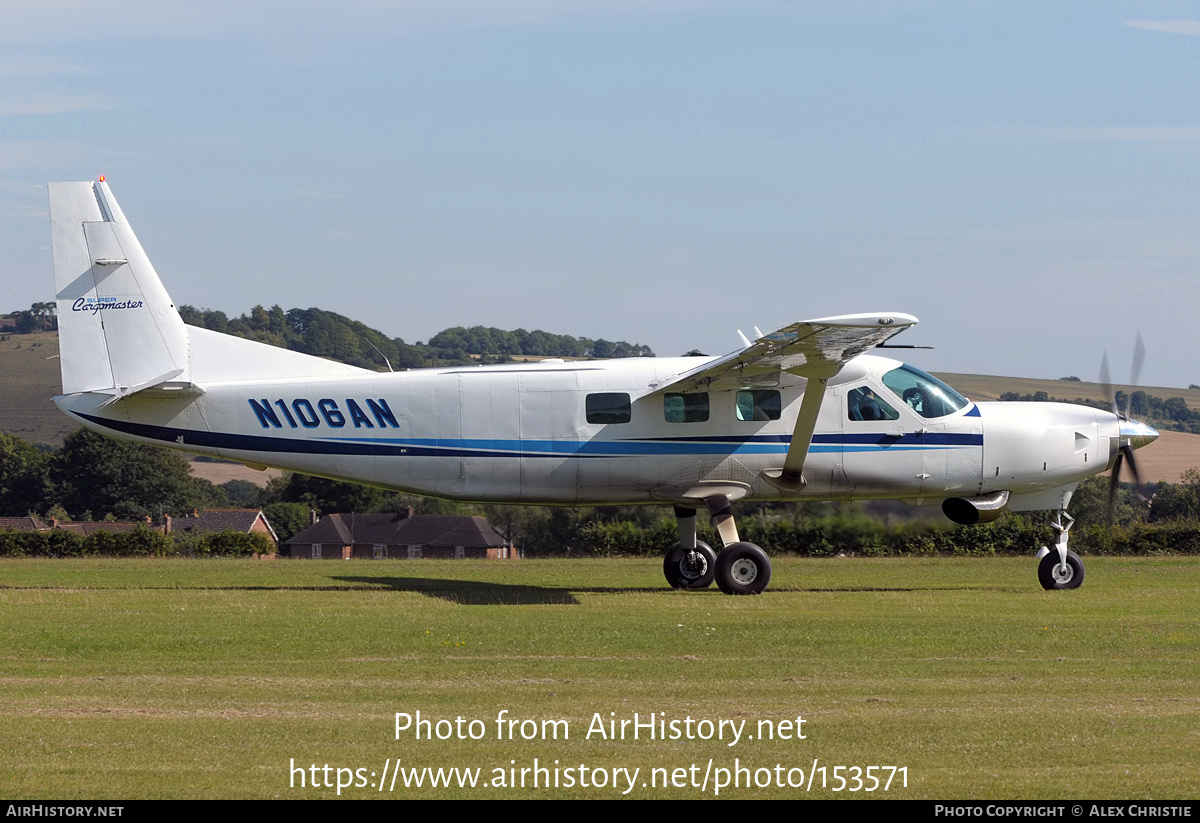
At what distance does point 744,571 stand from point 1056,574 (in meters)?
5.04

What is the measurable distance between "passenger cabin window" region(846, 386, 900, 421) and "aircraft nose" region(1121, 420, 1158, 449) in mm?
4148

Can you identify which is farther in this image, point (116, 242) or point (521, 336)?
point (521, 336)

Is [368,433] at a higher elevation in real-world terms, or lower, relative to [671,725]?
higher

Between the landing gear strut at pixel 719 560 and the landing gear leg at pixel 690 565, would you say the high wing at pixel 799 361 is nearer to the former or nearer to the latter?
the landing gear strut at pixel 719 560

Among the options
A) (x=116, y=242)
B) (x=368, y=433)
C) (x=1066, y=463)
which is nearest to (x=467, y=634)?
(x=368, y=433)

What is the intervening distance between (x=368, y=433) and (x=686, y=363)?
510cm

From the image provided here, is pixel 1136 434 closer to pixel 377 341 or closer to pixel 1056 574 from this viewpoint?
pixel 1056 574

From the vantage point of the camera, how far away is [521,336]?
338 ft

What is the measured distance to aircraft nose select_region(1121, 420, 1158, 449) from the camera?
20922 mm

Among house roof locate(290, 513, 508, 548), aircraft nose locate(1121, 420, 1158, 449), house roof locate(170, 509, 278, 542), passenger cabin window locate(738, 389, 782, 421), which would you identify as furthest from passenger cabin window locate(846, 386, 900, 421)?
house roof locate(170, 509, 278, 542)

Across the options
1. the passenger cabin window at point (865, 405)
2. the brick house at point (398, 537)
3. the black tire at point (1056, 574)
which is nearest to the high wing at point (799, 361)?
the passenger cabin window at point (865, 405)

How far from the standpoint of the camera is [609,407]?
1988 centimetres
